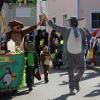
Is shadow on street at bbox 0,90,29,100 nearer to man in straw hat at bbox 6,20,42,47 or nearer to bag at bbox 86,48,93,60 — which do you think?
man in straw hat at bbox 6,20,42,47

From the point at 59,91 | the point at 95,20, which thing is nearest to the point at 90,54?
the point at 59,91

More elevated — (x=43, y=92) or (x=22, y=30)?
(x=22, y=30)

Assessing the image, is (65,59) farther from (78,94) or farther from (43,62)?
(43,62)

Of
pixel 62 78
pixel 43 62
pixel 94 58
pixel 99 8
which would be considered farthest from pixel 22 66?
pixel 99 8

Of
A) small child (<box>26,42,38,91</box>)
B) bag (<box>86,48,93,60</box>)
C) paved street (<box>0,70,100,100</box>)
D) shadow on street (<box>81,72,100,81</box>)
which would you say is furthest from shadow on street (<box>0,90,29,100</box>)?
bag (<box>86,48,93,60</box>)

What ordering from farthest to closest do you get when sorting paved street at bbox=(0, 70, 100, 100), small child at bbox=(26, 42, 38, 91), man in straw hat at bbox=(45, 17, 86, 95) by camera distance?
small child at bbox=(26, 42, 38, 91), man in straw hat at bbox=(45, 17, 86, 95), paved street at bbox=(0, 70, 100, 100)

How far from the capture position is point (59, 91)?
467 inches

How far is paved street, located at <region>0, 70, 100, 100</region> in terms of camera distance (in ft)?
35.6

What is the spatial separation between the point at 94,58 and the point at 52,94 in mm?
7276

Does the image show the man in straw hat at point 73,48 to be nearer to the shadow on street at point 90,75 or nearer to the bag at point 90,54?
the shadow on street at point 90,75

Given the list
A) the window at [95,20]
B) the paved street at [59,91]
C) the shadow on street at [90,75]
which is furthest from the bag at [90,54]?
the window at [95,20]

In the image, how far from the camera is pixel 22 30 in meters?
12.0

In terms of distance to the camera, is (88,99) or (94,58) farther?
(94,58)

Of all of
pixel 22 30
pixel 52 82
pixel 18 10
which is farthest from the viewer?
pixel 18 10
